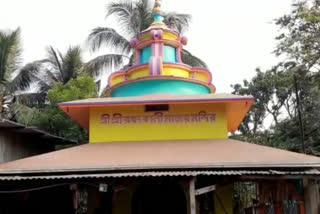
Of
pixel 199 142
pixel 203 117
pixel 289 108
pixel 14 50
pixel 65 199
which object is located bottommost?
pixel 65 199

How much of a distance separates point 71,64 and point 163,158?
15.1 m

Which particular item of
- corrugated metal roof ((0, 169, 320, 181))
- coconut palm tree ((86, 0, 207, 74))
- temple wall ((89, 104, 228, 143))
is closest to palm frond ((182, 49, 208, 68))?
coconut palm tree ((86, 0, 207, 74))

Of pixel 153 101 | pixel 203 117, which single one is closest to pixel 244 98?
pixel 203 117

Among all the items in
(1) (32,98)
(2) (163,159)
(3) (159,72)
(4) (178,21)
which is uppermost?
(4) (178,21)

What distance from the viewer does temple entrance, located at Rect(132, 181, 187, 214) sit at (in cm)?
1120

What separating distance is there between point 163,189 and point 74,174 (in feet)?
10.6

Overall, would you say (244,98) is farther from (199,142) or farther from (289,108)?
(289,108)

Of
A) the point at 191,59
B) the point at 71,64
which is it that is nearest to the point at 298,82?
the point at 191,59

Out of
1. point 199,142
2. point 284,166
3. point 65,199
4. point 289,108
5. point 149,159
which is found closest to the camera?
point 284,166

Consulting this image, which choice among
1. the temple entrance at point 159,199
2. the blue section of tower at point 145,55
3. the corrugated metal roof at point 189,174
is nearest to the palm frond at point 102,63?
the blue section of tower at point 145,55

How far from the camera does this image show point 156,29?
44.2 ft

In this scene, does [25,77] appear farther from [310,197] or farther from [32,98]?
[310,197]

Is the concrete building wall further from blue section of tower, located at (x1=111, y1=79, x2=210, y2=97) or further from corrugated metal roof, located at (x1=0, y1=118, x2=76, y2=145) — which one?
blue section of tower, located at (x1=111, y1=79, x2=210, y2=97)

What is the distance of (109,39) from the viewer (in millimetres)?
22766
